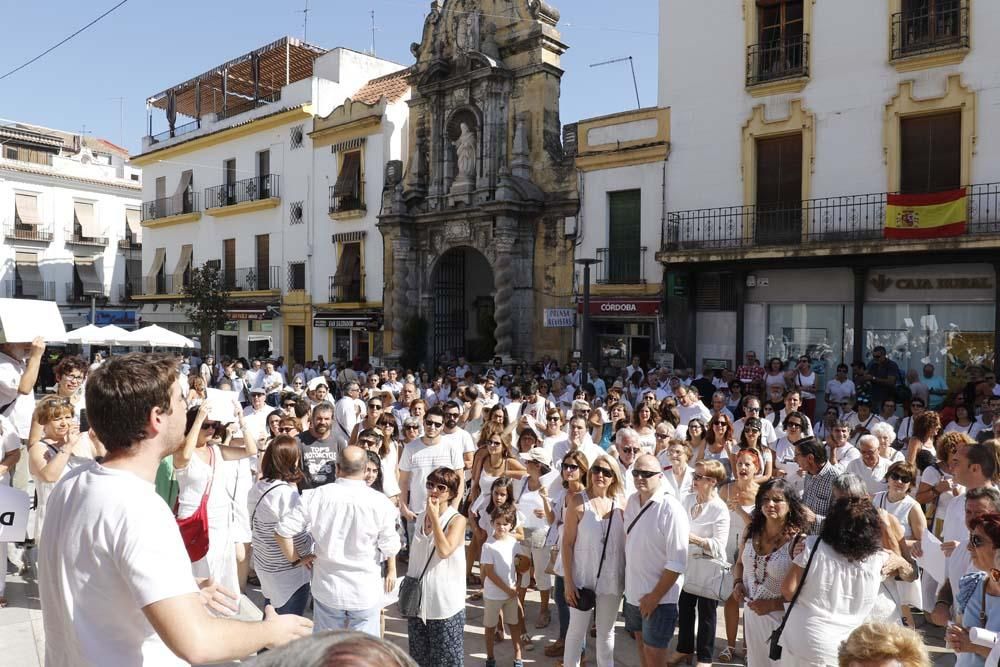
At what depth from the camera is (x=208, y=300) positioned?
27.5 meters

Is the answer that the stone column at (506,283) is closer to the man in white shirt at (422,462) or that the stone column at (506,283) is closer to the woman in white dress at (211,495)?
the man in white shirt at (422,462)

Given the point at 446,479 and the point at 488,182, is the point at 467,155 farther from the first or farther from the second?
the point at 446,479

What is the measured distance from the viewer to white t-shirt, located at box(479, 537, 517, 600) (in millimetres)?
5863

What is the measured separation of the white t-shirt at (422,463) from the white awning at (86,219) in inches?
1480

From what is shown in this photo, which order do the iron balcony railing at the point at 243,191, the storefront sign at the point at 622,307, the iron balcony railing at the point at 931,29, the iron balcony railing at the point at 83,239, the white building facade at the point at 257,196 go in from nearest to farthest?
the iron balcony railing at the point at 931,29
the storefront sign at the point at 622,307
the white building facade at the point at 257,196
the iron balcony railing at the point at 243,191
the iron balcony railing at the point at 83,239

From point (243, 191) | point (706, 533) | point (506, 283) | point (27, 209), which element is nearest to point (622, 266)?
point (506, 283)

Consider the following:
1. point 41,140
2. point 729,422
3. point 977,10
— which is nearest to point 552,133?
point 977,10

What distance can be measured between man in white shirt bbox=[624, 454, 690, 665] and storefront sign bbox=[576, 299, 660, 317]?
12862 millimetres

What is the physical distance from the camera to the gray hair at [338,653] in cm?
134

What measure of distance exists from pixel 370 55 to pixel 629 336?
55.8 feet

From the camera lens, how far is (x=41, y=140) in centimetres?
3781

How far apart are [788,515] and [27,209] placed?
1604 inches

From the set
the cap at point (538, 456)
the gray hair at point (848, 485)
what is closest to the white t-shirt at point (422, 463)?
the cap at point (538, 456)

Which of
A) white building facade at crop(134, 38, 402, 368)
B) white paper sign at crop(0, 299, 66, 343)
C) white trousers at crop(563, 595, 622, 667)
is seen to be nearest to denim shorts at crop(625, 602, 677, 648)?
white trousers at crop(563, 595, 622, 667)
